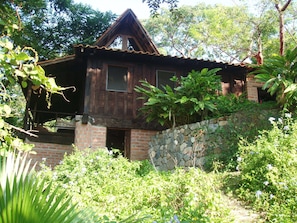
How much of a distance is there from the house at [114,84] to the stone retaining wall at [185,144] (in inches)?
56.9

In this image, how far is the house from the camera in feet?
34.0

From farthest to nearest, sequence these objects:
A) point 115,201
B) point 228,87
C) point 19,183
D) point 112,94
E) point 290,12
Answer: point 290,12 → point 228,87 → point 112,94 → point 115,201 → point 19,183

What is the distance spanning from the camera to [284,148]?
485 centimetres

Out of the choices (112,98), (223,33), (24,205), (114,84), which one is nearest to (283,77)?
(112,98)

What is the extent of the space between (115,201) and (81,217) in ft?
10.4

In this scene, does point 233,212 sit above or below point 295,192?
below

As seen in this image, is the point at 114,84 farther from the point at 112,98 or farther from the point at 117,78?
the point at 112,98

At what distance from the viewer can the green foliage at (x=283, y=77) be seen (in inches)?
266

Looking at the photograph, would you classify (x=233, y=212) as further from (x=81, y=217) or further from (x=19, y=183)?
(x=19, y=183)

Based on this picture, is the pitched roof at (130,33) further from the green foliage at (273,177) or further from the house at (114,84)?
the green foliage at (273,177)

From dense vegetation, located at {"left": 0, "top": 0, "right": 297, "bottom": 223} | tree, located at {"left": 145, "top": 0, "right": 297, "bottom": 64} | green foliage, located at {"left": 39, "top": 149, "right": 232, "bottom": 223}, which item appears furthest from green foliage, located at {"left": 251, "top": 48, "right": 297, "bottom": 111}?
tree, located at {"left": 145, "top": 0, "right": 297, "bottom": 64}

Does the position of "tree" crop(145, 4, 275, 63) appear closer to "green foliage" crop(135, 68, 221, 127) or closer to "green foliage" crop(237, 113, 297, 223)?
"green foliage" crop(135, 68, 221, 127)

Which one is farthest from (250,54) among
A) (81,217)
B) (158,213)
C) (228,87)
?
(81,217)

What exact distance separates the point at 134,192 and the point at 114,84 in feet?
21.4
